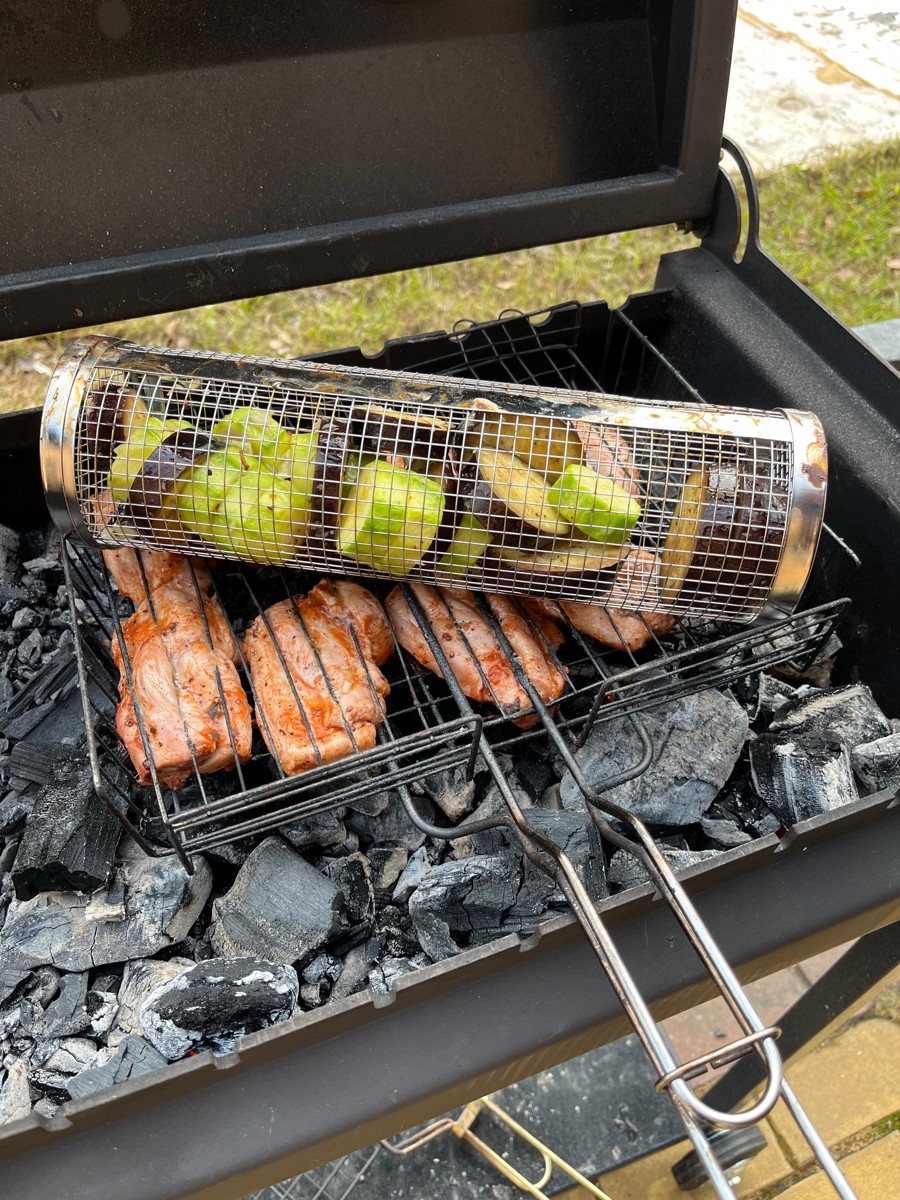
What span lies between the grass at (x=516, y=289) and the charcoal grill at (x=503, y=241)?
1.95 meters

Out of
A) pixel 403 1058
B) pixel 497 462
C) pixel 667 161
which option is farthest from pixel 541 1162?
pixel 667 161

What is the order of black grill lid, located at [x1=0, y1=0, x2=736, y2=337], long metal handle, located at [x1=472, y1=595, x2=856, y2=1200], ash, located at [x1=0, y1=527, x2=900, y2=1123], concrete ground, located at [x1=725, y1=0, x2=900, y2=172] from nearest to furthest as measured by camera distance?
1. long metal handle, located at [x1=472, y1=595, x2=856, y2=1200]
2. ash, located at [x1=0, y1=527, x2=900, y2=1123]
3. black grill lid, located at [x1=0, y1=0, x2=736, y2=337]
4. concrete ground, located at [x1=725, y1=0, x2=900, y2=172]

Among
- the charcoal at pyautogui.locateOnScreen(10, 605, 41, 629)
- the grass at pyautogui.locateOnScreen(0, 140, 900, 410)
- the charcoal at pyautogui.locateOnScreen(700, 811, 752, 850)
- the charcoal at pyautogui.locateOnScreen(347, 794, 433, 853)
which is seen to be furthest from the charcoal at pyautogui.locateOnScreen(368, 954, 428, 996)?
the grass at pyautogui.locateOnScreen(0, 140, 900, 410)

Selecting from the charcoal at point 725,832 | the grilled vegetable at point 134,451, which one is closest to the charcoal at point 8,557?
the grilled vegetable at point 134,451

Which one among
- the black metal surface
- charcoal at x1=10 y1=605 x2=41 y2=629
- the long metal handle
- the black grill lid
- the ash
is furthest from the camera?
charcoal at x1=10 y1=605 x2=41 y2=629

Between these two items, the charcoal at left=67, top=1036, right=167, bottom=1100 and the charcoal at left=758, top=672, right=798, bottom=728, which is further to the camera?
the charcoal at left=758, top=672, right=798, bottom=728

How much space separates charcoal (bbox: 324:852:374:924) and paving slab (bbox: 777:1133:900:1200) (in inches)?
57.2

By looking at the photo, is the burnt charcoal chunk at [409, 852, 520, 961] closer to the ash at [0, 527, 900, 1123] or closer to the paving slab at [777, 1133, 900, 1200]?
the ash at [0, 527, 900, 1123]

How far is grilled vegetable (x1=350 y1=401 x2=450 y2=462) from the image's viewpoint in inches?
62.8

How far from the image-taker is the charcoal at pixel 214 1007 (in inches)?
58.1

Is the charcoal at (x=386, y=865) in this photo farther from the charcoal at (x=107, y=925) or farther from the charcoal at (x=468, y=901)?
the charcoal at (x=107, y=925)

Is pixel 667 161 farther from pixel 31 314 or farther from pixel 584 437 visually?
pixel 31 314

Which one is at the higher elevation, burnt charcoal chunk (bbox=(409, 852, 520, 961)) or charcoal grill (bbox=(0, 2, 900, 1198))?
charcoal grill (bbox=(0, 2, 900, 1198))

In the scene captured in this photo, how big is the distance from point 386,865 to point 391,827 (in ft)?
0.24
